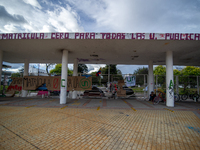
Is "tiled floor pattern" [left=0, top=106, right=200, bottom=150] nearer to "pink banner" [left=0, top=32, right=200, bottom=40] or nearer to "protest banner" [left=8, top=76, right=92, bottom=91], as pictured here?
"pink banner" [left=0, top=32, right=200, bottom=40]

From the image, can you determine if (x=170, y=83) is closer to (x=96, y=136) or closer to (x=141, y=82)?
(x=141, y=82)

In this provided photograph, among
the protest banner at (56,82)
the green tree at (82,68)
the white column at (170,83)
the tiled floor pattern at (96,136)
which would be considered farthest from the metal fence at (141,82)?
the green tree at (82,68)

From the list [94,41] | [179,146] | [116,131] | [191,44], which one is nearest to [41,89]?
[94,41]

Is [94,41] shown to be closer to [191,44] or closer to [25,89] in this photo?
[191,44]

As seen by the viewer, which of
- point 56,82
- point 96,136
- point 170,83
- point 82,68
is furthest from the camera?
point 82,68

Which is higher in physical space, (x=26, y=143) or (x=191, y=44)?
(x=191, y=44)

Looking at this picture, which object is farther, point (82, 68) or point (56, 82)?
point (82, 68)

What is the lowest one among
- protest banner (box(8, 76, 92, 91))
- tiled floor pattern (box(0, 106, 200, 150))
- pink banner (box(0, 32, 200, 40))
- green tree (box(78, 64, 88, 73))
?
tiled floor pattern (box(0, 106, 200, 150))

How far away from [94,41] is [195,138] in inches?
279

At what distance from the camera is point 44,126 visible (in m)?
4.36

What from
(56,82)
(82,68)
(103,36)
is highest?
(82,68)

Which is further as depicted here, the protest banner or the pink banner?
the protest banner

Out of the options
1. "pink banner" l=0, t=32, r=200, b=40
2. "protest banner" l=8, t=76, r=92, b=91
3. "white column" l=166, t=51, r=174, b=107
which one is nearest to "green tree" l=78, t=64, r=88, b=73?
"protest banner" l=8, t=76, r=92, b=91

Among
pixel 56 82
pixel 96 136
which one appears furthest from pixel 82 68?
pixel 96 136
